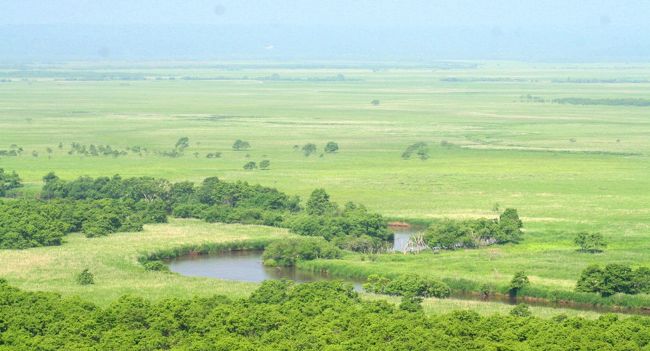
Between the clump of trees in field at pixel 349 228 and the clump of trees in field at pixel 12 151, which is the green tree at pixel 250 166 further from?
the clump of trees in field at pixel 349 228

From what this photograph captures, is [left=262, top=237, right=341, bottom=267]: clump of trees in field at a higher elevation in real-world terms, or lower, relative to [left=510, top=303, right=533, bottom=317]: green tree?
higher

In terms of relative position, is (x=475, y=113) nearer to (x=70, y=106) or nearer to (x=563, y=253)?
(x=70, y=106)

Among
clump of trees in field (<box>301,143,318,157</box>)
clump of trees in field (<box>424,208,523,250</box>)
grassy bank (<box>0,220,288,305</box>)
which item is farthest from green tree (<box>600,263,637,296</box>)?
clump of trees in field (<box>301,143,318,157</box>)

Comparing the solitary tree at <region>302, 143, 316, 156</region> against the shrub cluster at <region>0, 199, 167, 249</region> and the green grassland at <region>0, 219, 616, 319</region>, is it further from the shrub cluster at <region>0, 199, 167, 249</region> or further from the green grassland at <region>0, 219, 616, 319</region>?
the green grassland at <region>0, 219, 616, 319</region>

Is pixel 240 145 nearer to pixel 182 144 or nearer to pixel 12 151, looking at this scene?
pixel 182 144

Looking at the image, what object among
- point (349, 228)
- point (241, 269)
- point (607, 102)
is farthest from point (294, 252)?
point (607, 102)

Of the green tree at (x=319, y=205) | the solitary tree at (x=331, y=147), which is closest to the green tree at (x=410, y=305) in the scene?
the green tree at (x=319, y=205)
